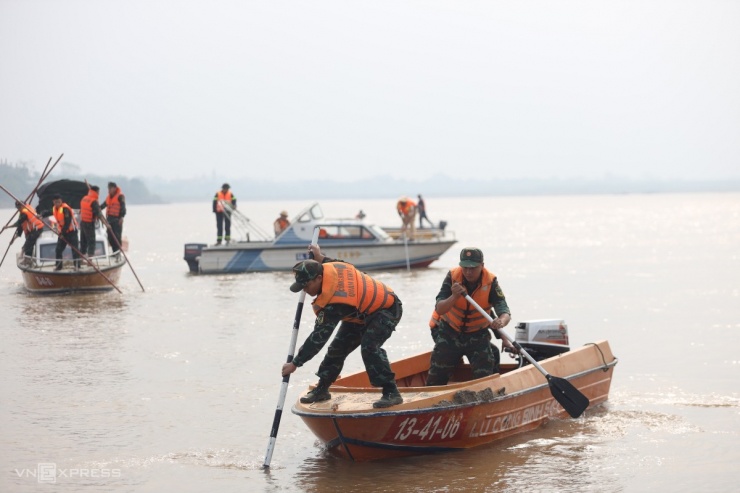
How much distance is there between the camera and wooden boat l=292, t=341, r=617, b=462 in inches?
375

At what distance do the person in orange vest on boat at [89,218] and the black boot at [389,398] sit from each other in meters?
16.2

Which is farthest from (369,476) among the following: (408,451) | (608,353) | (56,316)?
(56,316)

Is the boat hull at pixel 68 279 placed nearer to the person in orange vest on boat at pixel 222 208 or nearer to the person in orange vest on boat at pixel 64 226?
the person in orange vest on boat at pixel 64 226

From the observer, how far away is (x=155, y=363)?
51.5 ft

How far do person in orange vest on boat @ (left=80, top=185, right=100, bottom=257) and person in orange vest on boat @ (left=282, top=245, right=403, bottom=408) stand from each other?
50.9 ft

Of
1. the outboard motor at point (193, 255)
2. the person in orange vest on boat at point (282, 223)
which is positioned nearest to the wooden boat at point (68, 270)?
the outboard motor at point (193, 255)

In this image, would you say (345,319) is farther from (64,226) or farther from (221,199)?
(221,199)

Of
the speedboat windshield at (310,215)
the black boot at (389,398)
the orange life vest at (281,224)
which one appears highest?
the speedboat windshield at (310,215)

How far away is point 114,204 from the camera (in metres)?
26.2

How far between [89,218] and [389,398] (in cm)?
1664

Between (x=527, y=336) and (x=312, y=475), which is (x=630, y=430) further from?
(x=312, y=475)

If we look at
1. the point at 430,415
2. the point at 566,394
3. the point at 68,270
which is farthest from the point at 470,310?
the point at 68,270

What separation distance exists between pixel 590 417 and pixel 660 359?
433cm

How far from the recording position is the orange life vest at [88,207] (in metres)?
24.5
